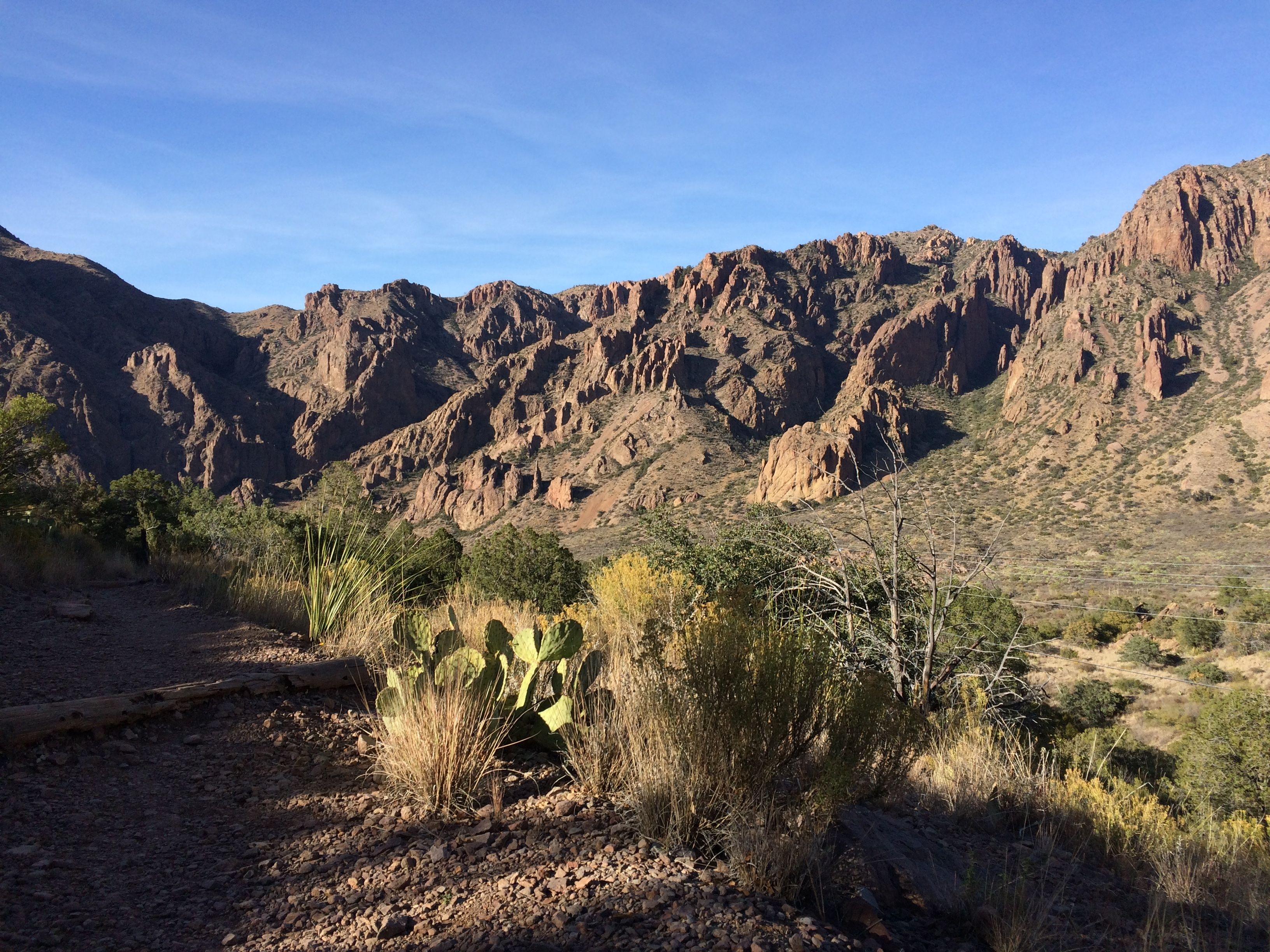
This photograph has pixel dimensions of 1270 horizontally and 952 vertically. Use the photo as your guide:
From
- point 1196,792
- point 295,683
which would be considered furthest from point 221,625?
point 1196,792

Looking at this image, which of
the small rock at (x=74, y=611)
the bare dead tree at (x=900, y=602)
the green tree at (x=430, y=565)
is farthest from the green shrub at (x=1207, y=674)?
the small rock at (x=74, y=611)

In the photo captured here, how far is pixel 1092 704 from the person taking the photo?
64.7 feet

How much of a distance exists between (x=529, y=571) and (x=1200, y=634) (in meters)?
23.3

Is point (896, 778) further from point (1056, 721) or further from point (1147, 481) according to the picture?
point (1147, 481)

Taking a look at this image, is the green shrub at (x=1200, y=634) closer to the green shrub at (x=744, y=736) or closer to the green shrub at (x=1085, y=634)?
the green shrub at (x=1085, y=634)

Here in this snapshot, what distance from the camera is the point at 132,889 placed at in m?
2.95

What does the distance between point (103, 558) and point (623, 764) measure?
14.2 m

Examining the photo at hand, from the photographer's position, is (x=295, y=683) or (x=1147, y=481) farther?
(x=1147, y=481)

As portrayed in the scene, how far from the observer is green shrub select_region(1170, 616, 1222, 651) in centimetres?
2423

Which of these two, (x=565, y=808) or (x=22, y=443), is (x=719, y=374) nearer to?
(x=22, y=443)

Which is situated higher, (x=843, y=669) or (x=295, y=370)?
(x=295, y=370)

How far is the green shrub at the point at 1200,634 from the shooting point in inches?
954

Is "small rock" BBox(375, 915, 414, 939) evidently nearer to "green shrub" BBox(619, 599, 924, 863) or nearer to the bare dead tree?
"green shrub" BBox(619, 599, 924, 863)

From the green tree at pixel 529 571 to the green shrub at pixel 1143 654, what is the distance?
1958cm
